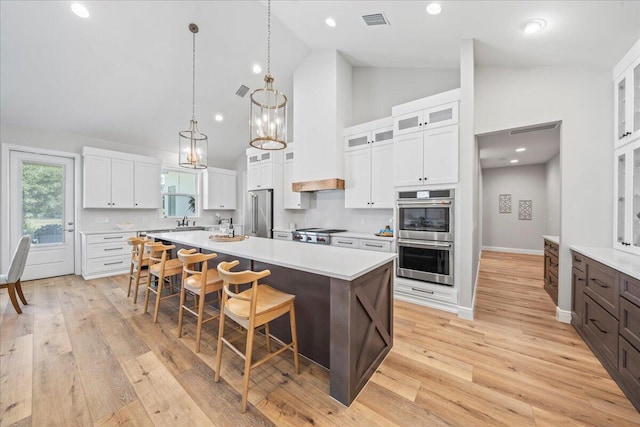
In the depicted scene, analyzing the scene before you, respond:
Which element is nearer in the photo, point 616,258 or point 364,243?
point 616,258

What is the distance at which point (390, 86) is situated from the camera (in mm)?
4227

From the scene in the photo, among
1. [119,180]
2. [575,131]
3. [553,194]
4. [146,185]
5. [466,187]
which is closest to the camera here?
[575,131]

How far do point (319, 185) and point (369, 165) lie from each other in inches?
35.4

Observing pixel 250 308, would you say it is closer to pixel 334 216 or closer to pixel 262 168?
pixel 334 216

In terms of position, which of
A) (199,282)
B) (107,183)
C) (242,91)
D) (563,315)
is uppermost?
(242,91)

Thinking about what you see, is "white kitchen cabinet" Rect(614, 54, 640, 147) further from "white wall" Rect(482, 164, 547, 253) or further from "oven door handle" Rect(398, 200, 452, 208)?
"white wall" Rect(482, 164, 547, 253)

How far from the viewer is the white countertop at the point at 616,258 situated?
5.54 ft

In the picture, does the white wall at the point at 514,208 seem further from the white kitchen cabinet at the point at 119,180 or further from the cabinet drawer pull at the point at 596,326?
the white kitchen cabinet at the point at 119,180

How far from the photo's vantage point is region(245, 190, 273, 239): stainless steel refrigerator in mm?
5066

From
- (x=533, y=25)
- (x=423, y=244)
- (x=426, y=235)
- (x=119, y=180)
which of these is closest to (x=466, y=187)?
(x=426, y=235)

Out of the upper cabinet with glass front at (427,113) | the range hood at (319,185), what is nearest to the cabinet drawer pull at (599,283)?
the upper cabinet with glass front at (427,113)

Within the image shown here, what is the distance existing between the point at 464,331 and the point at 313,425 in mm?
1935

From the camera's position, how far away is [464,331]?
2.61m

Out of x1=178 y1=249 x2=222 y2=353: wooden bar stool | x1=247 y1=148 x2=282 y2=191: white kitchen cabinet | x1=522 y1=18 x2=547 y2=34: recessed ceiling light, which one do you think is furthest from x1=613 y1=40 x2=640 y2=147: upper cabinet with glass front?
x1=247 y1=148 x2=282 y2=191: white kitchen cabinet
